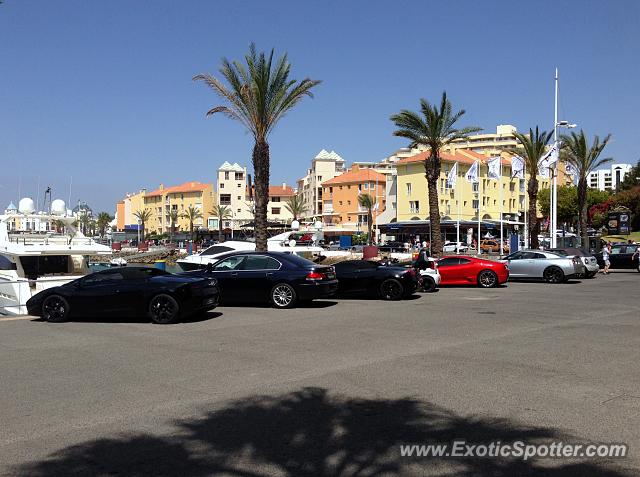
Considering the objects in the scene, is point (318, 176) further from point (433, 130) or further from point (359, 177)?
point (433, 130)

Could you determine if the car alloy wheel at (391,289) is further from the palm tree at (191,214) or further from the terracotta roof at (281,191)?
the terracotta roof at (281,191)

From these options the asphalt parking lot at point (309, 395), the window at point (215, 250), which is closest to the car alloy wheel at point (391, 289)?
the asphalt parking lot at point (309, 395)

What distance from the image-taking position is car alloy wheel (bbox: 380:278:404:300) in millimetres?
18328

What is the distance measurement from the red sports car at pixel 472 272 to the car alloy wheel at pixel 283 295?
33.2 feet

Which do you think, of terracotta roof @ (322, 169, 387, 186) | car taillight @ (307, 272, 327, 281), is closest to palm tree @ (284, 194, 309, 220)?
terracotta roof @ (322, 169, 387, 186)

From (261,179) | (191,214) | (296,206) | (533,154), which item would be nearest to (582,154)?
(533,154)

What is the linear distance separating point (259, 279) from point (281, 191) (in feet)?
400

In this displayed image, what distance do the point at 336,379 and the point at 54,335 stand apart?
6.68 metres

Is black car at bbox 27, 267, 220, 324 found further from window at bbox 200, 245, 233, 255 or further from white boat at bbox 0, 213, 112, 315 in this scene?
window at bbox 200, 245, 233, 255

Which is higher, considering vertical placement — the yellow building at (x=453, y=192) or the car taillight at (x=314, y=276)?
the yellow building at (x=453, y=192)

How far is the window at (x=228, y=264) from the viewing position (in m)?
16.6

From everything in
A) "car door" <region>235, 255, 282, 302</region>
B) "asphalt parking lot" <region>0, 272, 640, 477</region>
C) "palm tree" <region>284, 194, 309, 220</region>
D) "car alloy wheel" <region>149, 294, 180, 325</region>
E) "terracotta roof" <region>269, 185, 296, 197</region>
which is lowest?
"asphalt parking lot" <region>0, 272, 640, 477</region>

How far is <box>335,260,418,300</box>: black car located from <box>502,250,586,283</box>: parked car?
973cm

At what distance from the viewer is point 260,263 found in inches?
647
